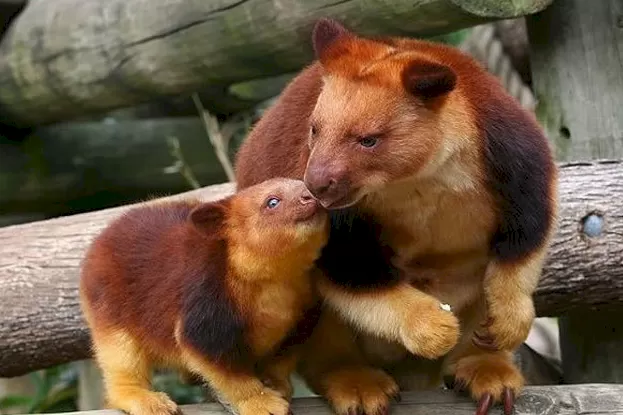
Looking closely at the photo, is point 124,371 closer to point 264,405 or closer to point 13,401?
point 264,405

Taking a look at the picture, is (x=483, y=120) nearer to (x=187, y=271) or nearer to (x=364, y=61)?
(x=364, y=61)

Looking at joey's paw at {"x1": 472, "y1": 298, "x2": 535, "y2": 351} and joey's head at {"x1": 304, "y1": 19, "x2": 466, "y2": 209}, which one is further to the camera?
joey's paw at {"x1": 472, "y1": 298, "x2": 535, "y2": 351}

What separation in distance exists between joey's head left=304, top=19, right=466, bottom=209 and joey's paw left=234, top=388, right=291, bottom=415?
19.8 inches

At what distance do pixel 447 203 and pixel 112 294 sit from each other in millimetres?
795

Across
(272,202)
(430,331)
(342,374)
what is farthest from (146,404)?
(430,331)

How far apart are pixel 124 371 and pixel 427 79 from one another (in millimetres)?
978

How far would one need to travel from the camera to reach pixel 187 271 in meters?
2.50

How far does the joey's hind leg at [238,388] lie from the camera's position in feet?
8.04

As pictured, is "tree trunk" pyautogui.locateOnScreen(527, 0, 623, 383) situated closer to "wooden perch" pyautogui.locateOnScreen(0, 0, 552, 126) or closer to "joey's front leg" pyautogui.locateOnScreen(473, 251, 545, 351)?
"wooden perch" pyautogui.locateOnScreen(0, 0, 552, 126)

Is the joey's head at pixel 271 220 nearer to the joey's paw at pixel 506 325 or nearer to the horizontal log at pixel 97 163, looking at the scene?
the joey's paw at pixel 506 325

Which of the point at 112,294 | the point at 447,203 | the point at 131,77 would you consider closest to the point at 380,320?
the point at 447,203

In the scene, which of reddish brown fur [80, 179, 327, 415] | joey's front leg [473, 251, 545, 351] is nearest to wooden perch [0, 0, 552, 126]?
joey's front leg [473, 251, 545, 351]

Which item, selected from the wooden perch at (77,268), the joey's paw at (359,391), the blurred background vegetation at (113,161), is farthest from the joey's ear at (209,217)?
the blurred background vegetation at (113,161)

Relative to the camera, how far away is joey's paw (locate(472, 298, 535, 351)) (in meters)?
2.54
